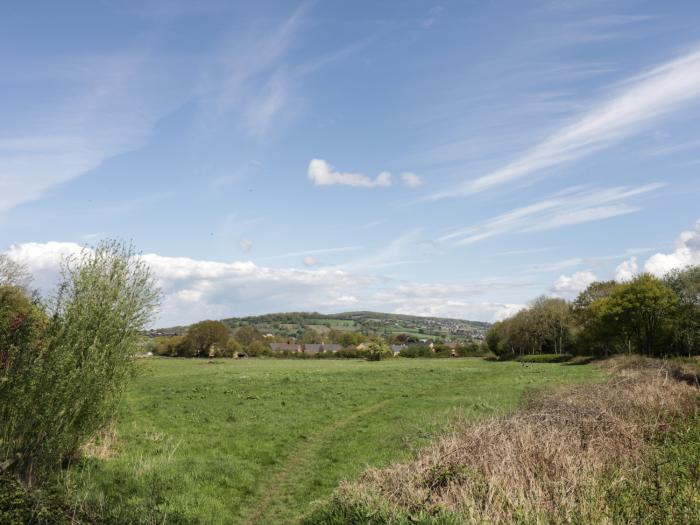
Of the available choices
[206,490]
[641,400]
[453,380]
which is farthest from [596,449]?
[453,380]

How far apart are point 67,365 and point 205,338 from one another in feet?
361

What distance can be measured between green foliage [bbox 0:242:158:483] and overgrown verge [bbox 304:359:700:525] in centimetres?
744

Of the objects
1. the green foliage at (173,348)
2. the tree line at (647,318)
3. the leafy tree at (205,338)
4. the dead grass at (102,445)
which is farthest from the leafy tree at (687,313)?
the green foliage at (173,348)

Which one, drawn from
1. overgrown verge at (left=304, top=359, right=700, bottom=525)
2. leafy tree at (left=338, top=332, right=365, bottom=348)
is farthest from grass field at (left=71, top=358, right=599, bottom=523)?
leafy tree at (left=338, top=332, right=365, bottom=348)

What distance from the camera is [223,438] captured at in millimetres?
18938

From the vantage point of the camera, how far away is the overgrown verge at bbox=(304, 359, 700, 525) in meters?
8.29

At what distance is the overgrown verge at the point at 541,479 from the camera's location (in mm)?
8289

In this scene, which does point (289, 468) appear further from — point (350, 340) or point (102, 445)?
point (350, 340)

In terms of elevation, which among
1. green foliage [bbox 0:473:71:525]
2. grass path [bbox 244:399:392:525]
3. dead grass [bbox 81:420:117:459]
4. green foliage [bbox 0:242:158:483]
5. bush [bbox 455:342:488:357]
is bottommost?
bush [bbox 455:342:488:357]

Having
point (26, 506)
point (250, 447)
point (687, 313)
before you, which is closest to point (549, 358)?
point (687, 313)

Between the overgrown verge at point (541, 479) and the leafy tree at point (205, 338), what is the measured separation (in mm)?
112517

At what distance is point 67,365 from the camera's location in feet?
40.1

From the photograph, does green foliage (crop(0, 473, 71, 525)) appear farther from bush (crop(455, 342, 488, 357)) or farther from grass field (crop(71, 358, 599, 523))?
bush (crop(455, 342, 488, 357))

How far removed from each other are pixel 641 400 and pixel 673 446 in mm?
4293
